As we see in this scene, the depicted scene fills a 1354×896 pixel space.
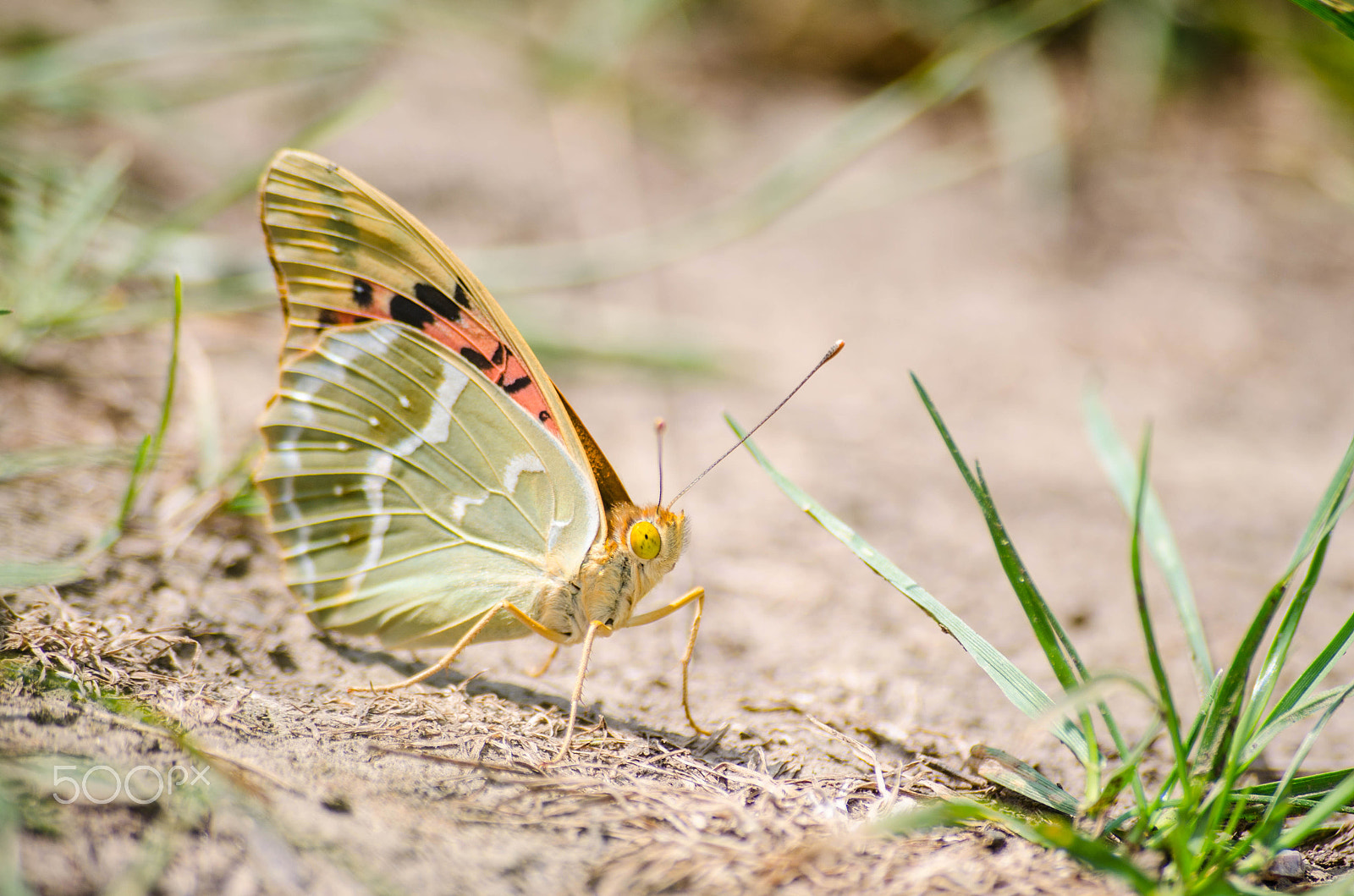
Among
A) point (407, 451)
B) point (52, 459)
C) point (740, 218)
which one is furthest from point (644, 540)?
point (740, 218)

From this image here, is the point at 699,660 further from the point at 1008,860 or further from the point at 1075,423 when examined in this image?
the point at 1075,423

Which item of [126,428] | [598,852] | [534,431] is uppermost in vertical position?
[534,431]

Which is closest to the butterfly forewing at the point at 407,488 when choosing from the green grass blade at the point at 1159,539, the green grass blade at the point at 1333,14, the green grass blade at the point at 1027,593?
the green grass blade at the point at 1027,593

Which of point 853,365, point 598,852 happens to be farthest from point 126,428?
point 853,365

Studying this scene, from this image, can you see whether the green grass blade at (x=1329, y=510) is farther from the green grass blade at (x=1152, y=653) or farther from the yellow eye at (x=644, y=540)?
the yellow eye at (x=644, y=540)

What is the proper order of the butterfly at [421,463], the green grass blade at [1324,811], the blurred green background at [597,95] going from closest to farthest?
the green grass blade at [1324,811] < the butterfly at [421,463] < the blurred green background at [597,95]

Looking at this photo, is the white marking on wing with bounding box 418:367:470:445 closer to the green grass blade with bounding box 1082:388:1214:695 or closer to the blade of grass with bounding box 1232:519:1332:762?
the green grass blade with bounding box 1082:388:1214:695
